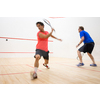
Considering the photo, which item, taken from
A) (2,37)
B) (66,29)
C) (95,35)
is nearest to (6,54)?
(2,37)

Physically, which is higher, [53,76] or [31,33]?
[31,33]

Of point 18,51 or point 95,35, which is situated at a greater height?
point 95,35

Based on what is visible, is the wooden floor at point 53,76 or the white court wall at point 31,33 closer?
the wooden floor at point 53,76

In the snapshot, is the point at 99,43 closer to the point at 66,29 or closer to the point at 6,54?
the point at 66,29

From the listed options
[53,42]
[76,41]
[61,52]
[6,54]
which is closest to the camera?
[76,41]

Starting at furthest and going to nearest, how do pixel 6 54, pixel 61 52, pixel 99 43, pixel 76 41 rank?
pixel 61 52, pixel 6 54, pixel 76 41, pixel 99 43

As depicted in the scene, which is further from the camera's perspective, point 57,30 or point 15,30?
point 57,30

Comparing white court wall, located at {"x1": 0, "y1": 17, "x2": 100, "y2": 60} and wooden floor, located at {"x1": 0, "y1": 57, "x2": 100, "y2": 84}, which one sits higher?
white court wall, located at {"x1": 0, "y1": 17, "x2": 100, "y2": 60}

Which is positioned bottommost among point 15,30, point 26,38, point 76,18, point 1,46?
point 1,46

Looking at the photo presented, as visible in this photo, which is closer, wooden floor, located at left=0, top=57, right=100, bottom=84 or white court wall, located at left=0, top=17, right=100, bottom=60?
wooden floor, located at left=0, top=57, right=100, bottom=84

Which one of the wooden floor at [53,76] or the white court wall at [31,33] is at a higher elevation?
the white court wall at [31,33]

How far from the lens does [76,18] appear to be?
4.69 m

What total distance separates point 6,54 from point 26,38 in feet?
3.85

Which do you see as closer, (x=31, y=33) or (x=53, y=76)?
(x=53, y=76)
